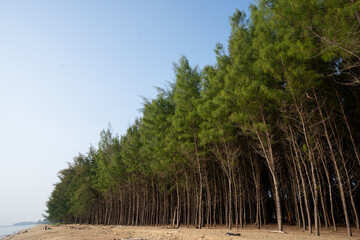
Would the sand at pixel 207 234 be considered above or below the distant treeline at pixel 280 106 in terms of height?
below

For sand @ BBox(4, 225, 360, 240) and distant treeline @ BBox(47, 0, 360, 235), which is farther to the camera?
sand @ BBox(4, 225, 360, 240)

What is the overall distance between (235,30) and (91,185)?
3241 centimetres

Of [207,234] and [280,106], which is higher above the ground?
[280,106]

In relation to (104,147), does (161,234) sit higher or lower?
lower

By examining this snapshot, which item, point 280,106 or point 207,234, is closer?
point 207,234

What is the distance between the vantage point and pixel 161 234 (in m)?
12.5

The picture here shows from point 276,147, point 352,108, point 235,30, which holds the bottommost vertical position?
point 276,147

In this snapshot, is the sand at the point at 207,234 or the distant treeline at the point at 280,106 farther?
the sand at the point at 207,234

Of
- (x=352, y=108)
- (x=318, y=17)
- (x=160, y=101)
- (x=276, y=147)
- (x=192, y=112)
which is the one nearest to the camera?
(x=318, y=17)

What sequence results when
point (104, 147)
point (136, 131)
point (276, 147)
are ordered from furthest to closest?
point (104, 147) → point (136, 131) → point (276, 147)

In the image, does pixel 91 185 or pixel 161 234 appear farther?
pixel 91 185

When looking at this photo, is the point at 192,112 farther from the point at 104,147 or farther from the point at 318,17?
the point at 104,147

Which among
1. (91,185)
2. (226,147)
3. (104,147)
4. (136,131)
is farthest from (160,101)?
(91,185)

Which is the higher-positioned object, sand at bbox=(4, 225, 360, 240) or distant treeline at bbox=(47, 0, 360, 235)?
distant treeline at bbox=(47, 0, 360, 235)
